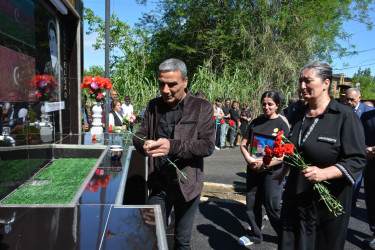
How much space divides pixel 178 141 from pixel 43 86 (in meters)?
4.29

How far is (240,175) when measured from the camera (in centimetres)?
818

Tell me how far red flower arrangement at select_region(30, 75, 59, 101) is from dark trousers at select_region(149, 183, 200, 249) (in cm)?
355

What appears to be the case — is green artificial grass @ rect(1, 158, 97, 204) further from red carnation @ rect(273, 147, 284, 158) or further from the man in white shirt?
red carnation @ rect(273, 147, 284, 158)

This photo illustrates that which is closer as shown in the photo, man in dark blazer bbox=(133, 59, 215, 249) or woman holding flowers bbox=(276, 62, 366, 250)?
woman holding flowers bbox=(276, 62, 366, 250)

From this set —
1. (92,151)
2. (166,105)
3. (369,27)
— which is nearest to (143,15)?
(369,27)

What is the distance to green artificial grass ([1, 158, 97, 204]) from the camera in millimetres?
3965

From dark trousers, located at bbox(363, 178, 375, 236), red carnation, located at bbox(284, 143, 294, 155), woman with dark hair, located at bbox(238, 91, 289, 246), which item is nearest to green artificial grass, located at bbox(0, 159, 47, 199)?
woman with dark hair, located at bbox(238, 91, 289, 246)

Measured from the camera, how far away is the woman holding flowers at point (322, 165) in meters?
A: 2.27

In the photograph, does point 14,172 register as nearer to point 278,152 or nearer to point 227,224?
point 227,224

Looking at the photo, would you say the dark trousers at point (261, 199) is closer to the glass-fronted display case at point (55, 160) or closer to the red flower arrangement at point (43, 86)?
the glass-fronted display case at point (55, 160)

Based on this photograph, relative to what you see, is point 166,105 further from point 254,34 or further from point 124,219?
point 254,34

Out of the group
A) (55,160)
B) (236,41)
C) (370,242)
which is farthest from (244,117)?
(370,242)

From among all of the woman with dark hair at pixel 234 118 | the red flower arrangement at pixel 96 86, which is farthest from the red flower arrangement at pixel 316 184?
the woman with dark hair at pixel 234 118

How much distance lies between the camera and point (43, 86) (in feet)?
18.9
